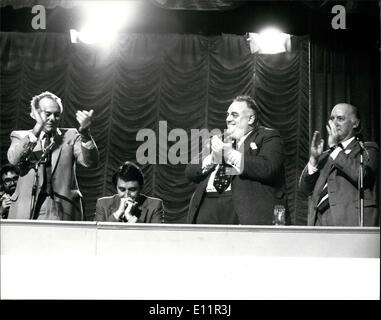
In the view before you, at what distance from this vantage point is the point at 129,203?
7906 mm

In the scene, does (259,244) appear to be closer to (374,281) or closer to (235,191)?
(235,191)

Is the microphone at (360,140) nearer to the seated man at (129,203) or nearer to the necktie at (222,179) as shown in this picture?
the necktie at (222,179)

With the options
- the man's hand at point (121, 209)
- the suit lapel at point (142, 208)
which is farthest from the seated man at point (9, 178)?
the suit lapel at point (142, 208)

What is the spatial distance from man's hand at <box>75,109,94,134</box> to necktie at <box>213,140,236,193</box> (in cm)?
177

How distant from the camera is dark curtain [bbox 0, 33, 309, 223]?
8.08 metres

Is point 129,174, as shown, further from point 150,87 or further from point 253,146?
point 253,146

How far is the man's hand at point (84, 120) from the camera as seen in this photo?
8.09 meters

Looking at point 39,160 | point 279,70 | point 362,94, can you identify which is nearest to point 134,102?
point 39,160

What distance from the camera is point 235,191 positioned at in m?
7.96

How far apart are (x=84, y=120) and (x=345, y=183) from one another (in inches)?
136

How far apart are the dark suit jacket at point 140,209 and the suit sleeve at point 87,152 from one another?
1.64 feet

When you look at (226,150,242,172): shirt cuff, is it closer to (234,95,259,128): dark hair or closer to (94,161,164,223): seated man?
(234,95,259,128): dark hair

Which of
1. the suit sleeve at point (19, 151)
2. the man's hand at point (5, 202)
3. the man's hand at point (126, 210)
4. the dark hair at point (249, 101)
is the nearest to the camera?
the man's hand at point (126, 210)

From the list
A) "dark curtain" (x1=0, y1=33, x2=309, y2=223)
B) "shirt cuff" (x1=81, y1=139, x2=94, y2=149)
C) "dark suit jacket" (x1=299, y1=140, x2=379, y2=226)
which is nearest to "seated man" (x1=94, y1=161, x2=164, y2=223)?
"dark curtain" (x1=0, y1=33, x2=309, y2=223)
